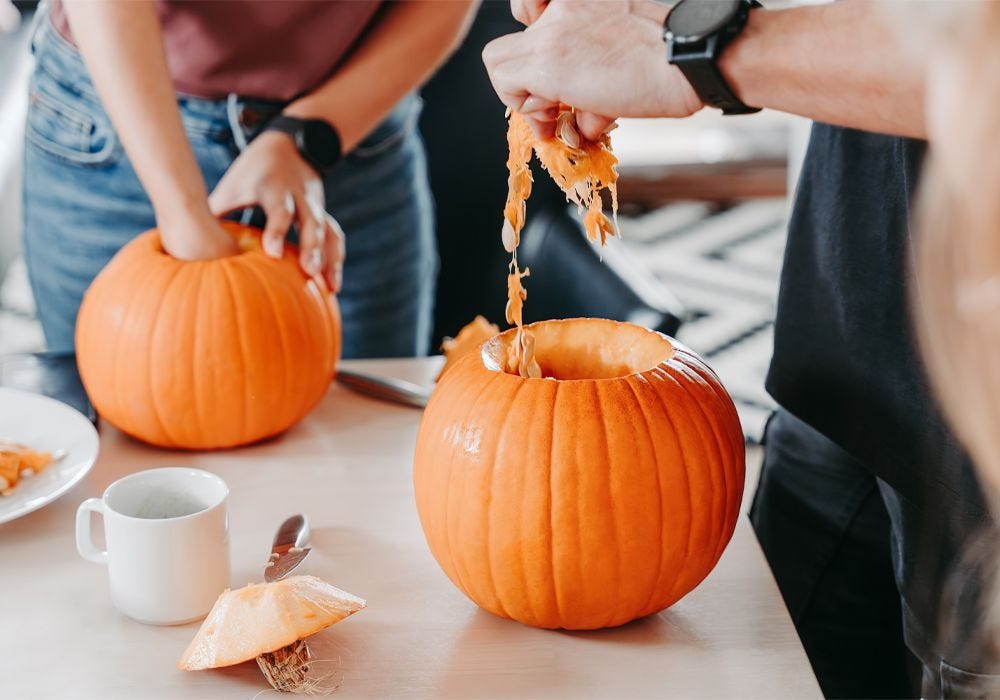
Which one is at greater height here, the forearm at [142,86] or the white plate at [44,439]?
the forearm at [142,86]

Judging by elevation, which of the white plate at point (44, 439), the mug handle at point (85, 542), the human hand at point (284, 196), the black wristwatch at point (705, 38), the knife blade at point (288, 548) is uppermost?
the black wristwatch at point (705, 38)

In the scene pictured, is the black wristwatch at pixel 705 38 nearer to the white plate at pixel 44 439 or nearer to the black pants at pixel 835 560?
the black pants at pixel 835 560

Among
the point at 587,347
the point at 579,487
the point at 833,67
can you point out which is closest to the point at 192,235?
the point at 587,347

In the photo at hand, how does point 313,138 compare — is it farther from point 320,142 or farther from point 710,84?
point 710,84

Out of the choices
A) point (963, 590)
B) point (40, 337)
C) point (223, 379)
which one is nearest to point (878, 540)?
point (963, 590)

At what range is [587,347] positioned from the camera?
3.28 feet

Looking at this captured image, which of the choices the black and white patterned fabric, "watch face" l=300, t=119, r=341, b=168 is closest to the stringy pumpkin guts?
"watch face" l=300, t=119, r=341, b=168

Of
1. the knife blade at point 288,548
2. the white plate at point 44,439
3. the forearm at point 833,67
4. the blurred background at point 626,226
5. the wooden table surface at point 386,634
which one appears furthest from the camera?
the blurred background at point 626,226

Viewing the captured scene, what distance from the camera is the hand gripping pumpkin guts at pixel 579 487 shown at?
0.83 meters

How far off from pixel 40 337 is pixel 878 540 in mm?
2801

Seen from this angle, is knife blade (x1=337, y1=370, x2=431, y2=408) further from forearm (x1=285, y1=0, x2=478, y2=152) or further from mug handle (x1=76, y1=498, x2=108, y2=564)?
mug handle (x1=76, y1=498, x2=108, y2=564)

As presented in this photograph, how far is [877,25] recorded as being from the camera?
712 mm

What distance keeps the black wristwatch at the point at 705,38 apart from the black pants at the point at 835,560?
1.75 ft

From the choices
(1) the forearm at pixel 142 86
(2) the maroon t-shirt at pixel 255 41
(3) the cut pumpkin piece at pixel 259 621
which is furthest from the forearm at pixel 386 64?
(3) the cut pumpkin piece at pixel 259 621
